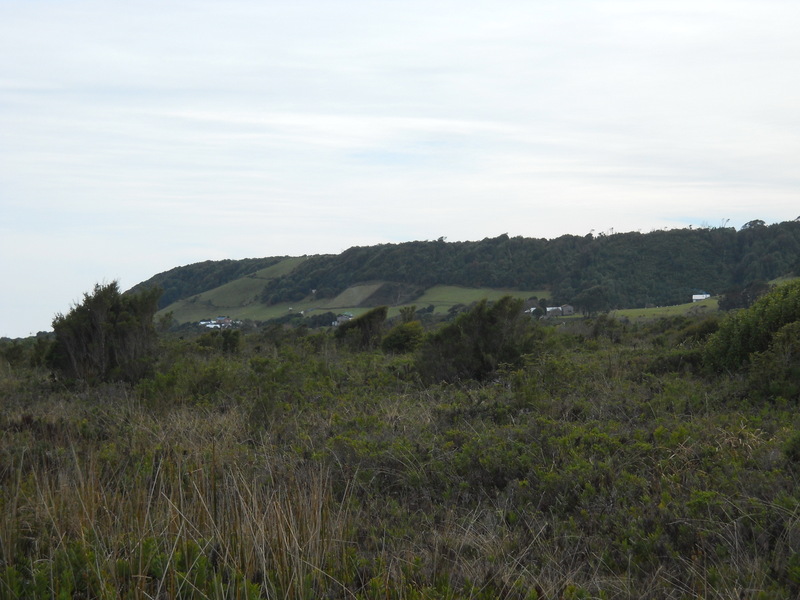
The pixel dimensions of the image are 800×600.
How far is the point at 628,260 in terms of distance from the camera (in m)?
68.7

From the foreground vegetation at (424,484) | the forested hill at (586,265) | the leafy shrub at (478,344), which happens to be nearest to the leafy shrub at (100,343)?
the foreground vegetation at (424,484)

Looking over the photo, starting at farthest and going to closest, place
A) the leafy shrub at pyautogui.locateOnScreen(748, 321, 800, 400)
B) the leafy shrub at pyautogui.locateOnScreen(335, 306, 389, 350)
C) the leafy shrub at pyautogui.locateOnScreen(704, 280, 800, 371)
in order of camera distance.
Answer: the leafy shrub at pyautogui.locateOnScreen(335, 306, 389, 350) → the leafy shrub at pyautogui.locateOnScreen(704, 280, 800, 371) → the leafy shrub at pyautogui.locateOnScreen(748, 321, 800, 400)

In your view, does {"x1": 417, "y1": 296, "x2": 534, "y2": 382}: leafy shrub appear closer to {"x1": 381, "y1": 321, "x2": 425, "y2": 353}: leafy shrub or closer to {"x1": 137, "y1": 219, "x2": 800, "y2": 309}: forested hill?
{"x1": 381, "y1": 321, "x2": 425, "y2": 353}: leafy shrub

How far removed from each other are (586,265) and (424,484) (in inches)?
2567

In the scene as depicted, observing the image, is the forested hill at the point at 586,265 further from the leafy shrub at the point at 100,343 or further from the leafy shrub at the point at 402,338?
the leafy shrub at the point at 100,343

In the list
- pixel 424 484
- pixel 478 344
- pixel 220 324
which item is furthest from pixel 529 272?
pixel 424 484

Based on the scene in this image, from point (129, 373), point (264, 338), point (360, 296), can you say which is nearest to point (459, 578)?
point (129, 373)

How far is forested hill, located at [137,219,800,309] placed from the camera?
62.2 metres

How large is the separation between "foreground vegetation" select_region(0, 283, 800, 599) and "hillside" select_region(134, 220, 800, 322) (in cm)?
4515

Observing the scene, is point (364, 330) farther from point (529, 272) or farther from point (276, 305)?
point (276, 305)

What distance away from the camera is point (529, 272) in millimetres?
66875

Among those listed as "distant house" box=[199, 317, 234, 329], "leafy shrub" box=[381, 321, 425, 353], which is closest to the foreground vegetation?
"leafy shrub" box=[381, 321, 425, 353]

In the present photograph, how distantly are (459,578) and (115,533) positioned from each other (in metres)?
1.76

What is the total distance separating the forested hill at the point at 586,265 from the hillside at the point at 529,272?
99 mm
